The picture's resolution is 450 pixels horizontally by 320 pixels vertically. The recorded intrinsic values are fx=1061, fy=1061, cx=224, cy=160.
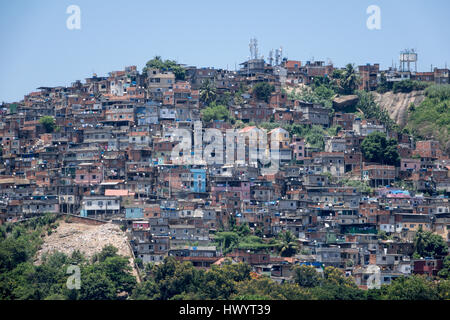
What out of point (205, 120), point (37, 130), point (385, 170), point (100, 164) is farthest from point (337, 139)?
point (37, 130)

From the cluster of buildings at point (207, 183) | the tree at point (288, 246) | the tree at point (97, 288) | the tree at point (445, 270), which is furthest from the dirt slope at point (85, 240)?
the tree at point (445, 270)

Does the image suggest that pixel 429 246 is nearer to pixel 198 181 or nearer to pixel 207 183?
pixel 207 183

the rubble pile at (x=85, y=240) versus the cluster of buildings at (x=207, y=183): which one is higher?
the cluster of buildings at (x=207, y=183)

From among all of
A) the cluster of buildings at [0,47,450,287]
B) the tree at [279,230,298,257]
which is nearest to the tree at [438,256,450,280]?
the cluster of buildings at [0,47,450,287]

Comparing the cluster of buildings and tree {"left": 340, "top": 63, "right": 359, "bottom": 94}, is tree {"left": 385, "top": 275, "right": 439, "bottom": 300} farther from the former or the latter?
Result: tree {"left": 340, "top": 63, "right": 359, "bottom": 94}

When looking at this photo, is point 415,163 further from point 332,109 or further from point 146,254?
point 146,254

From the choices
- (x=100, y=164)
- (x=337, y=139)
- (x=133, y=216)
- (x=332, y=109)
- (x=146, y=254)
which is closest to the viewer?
(x=146, y=254)

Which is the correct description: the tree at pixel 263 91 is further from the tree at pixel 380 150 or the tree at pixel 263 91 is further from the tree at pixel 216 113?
the tree at pixel 380 150
